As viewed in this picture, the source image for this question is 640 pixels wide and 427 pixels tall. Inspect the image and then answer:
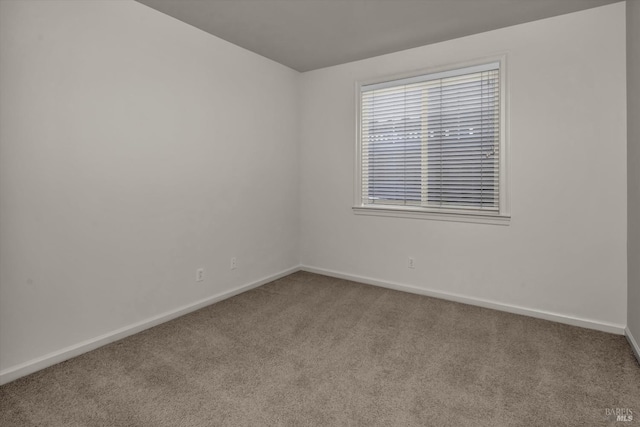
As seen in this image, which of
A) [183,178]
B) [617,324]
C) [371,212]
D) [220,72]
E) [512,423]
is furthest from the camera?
[371,212]

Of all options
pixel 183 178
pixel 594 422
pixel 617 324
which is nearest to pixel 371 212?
pixel 183 178

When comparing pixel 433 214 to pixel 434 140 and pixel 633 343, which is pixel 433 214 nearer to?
pixel 434 140

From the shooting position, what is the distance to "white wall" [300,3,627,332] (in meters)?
2.81

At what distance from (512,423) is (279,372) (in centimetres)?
133

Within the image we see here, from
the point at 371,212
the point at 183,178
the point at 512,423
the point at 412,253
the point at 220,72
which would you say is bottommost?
the point at 512,423

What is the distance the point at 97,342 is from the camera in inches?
101

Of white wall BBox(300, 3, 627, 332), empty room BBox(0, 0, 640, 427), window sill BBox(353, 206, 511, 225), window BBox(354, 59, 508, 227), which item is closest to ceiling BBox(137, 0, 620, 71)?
empty room BBox(0, 0, 640, 427)

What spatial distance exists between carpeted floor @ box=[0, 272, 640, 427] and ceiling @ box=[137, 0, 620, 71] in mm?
2618

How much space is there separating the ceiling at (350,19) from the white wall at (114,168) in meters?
0.30

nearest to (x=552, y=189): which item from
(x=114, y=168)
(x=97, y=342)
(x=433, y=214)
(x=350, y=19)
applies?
(x=433, y=214)

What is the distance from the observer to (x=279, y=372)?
7.38 ft

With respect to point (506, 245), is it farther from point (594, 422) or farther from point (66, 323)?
point (66, 323)

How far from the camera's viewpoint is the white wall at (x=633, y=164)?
8.01 ft

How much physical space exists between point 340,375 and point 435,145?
2498 millimetres
